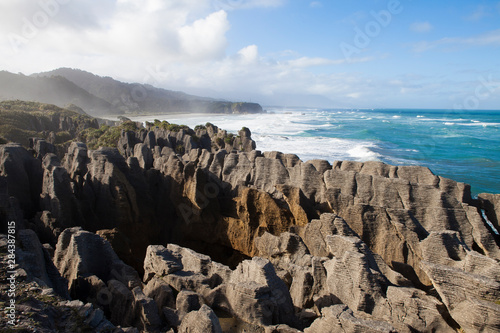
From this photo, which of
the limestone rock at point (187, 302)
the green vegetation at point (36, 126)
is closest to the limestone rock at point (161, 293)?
the limestone rock at point (187, 302)

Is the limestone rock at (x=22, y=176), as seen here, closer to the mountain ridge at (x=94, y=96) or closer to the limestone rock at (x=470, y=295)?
the limestone rock at (x=470, y=295)

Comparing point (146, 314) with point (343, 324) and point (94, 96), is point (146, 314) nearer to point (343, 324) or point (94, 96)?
point (343, 324)

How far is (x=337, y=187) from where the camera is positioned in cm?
907

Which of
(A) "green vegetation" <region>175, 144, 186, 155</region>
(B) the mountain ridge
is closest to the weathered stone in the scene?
(A) "green vegetation" <region>175, 144, 186, 155</region>

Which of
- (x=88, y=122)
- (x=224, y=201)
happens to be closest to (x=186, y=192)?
(x=224, y=201)

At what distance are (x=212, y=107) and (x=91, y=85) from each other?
5407 centimetres

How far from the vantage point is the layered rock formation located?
512cm

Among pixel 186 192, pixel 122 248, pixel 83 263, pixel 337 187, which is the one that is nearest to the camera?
pixel 83 263

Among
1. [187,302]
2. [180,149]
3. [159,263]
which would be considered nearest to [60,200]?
[159,263]

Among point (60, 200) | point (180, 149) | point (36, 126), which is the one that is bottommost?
point (60, 200)

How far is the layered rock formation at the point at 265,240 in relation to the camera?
5121 millimetres

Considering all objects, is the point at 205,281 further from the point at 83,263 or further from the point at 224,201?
the point at 224,201

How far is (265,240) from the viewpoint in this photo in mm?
8156

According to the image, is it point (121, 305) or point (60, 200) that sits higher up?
point (60, 200)
